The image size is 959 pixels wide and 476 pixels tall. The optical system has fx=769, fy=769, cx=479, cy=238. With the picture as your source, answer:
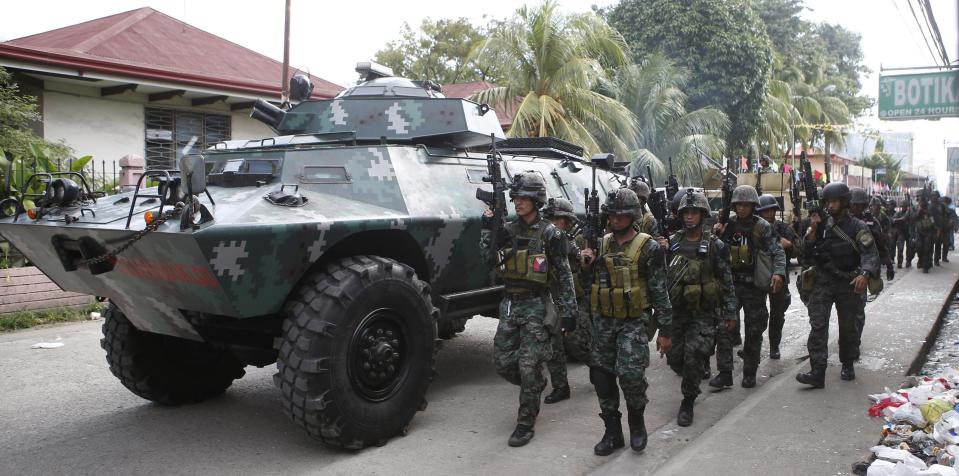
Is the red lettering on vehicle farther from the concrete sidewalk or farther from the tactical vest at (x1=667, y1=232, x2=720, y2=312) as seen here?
the tactical vest at (x1=667, y1=232, x2=720, y2=312)

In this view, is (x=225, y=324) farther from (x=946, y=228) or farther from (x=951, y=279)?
(x=946, y=228)

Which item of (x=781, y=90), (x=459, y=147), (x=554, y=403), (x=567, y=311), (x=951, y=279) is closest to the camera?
(x=567, y=311)

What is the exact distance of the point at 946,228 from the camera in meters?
14.6

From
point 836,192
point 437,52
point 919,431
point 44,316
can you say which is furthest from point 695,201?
point 437,52

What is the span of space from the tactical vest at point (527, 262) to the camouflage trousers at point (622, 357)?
50cm

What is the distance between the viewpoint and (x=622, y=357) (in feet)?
14.7

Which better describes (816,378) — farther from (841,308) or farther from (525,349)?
(525,349)

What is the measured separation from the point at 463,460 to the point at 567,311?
1106mm

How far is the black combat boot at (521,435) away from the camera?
4.75 meters

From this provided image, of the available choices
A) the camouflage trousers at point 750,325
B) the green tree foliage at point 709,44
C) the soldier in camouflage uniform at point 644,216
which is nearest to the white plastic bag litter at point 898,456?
the camouflage trousers at point 750,325

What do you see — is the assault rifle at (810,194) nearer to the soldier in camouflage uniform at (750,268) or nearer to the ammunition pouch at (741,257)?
the soldier in camouflage uniform at (750,268)

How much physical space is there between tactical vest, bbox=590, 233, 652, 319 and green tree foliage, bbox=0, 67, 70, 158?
28.7 ft

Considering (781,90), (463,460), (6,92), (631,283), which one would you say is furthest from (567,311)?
(781,90)

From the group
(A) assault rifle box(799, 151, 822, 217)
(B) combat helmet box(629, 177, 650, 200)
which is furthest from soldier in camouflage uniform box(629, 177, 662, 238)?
(A) assault rifle box(799, 151, 822, 217)
